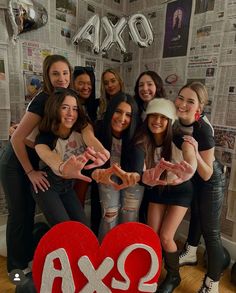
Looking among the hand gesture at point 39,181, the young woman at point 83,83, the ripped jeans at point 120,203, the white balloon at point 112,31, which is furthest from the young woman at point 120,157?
the white balloon at point 112,31

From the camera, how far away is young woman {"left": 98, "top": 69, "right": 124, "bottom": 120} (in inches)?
52.4

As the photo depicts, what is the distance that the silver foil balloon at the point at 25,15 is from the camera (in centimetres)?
122

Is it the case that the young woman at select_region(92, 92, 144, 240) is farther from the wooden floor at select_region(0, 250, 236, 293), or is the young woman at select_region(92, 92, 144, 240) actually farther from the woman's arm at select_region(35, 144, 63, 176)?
the wooden floor at select_region(0, 250, 236, 293)

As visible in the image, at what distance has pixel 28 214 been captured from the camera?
4.06 ft

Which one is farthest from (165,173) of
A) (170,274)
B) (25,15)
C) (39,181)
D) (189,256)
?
(25,15)

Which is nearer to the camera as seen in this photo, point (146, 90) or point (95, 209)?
point (146, 90)

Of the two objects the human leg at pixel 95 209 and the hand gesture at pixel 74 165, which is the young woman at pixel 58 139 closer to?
the hand gesture at pixel 74 165

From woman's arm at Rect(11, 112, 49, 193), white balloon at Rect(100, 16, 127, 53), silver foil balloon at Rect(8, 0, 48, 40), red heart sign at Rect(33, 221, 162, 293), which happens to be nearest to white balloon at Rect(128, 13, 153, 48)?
white balloon at Rect(100, 16, 127, 53)

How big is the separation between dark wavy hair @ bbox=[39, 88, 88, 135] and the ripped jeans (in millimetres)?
296

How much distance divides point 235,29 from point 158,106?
752 millimetres

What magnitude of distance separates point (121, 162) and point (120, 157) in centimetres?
2

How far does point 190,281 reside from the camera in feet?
4.25

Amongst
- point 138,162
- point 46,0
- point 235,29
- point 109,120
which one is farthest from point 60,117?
point 235,29

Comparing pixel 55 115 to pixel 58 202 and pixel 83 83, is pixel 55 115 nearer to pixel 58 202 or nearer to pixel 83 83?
pixel 58 202
